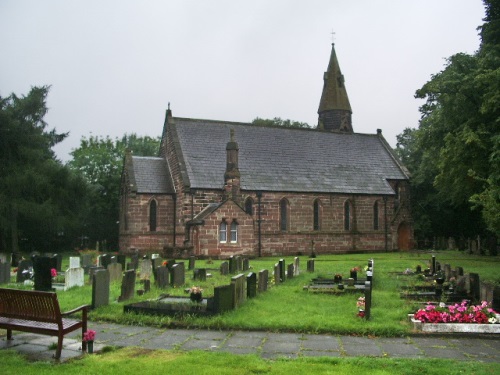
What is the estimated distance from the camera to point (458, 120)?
22.7m

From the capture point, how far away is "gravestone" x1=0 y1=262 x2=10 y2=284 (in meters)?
17.4

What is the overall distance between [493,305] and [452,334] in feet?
6.12

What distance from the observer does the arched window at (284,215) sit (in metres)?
36.3

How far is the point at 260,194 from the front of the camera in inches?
1389

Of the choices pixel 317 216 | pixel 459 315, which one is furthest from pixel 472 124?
pixel 317 216

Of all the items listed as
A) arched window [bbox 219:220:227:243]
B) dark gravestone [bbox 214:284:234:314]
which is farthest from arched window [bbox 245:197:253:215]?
dark gravestone [bbox 214:284:234:314]

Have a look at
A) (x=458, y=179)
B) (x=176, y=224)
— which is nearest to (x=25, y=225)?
(x=176, y=224)

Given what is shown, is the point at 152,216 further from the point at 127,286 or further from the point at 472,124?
the point at 127,286

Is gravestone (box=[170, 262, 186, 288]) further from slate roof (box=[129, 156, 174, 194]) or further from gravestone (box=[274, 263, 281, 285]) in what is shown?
slate roof (box=[129, 156, 174, 194])

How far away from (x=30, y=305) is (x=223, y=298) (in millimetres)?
4297

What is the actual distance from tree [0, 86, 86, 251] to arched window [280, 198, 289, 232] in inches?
585

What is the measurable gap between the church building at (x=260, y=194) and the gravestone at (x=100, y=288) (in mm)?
18913

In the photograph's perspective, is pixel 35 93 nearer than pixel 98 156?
Yes

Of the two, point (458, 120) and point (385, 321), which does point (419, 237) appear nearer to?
point (458, 120)
